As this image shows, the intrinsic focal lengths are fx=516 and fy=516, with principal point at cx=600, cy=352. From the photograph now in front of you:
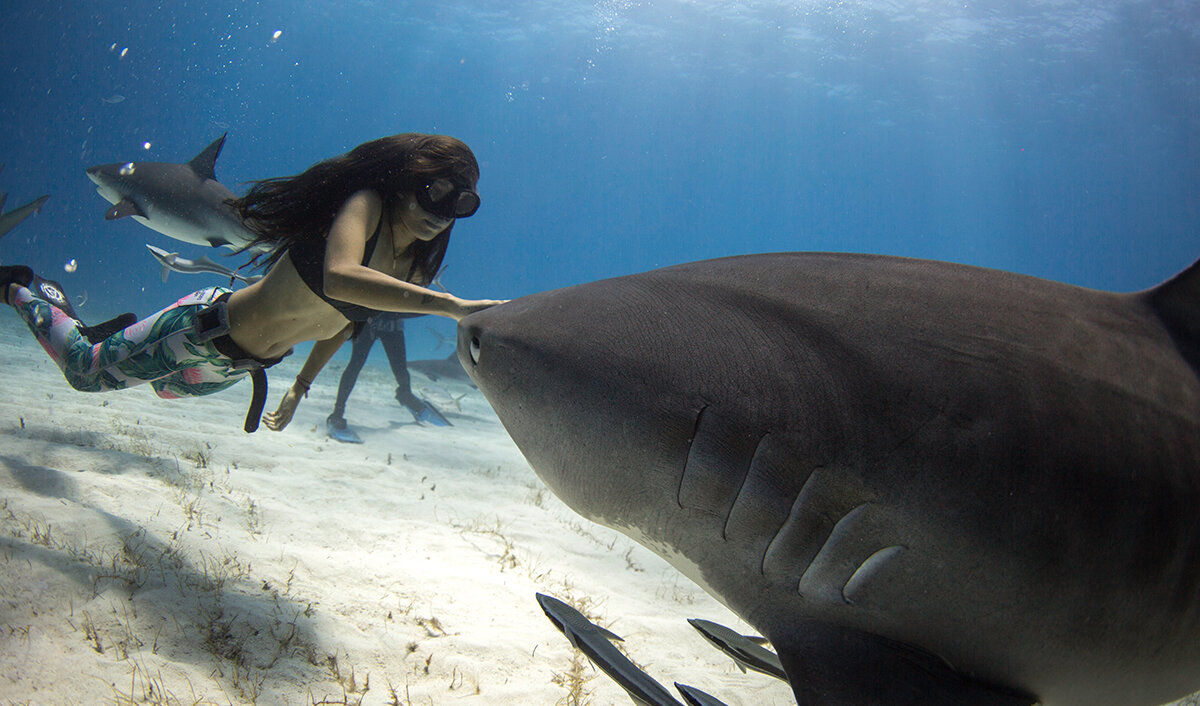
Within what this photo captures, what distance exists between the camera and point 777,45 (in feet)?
158

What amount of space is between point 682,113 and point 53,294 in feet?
284

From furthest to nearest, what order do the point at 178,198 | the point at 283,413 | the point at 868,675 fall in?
the point at 178,198 → the point at 283,413 → the point at 868,675

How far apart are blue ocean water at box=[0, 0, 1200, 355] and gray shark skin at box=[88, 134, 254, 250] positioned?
12.3 m

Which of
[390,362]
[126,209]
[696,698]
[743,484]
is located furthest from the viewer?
[390,362]

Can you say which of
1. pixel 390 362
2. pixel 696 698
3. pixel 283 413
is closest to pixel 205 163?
pixel 390 362

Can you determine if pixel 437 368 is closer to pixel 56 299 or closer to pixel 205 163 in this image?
pixel 205 163

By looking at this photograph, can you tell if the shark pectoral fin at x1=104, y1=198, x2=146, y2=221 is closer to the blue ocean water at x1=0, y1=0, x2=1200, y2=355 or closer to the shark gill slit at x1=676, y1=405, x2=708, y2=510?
the shark gill slit at x1=676, y1=405, x2=708, y2=510

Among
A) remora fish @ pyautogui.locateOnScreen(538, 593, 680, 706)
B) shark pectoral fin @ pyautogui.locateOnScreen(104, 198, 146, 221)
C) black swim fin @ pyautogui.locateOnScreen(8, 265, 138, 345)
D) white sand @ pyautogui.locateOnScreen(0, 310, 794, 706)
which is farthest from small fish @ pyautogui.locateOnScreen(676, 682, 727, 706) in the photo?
shark pectoral fin @ pyautogui.locateOnScreen(104, 198, 146, 221)

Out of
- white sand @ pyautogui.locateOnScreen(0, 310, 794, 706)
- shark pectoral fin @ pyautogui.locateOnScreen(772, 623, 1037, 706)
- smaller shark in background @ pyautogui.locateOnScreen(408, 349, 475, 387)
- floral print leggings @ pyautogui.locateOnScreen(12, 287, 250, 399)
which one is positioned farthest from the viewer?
smaller shark in background @ pyautogui.locateOnScreen(408, 349, 475, 387)

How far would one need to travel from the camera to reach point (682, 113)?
8025 centimetres

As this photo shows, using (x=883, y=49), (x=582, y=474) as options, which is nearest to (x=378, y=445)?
(x=582, y=474)

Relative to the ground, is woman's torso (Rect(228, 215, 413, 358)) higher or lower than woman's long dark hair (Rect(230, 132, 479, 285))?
lower

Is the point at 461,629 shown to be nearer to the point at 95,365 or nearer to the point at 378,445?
the point at 95,365

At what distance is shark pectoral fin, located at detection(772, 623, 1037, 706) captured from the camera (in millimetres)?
803
